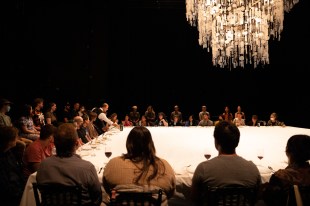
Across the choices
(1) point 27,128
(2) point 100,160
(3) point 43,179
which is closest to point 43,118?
(1) point 27,128

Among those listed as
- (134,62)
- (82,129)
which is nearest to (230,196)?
(82,129)

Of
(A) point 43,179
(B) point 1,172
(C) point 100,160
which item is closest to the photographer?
(A) point 43,179

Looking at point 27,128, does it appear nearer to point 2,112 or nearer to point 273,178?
point 2,112

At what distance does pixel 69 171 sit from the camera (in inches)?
81.9

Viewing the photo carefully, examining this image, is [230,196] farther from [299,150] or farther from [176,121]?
[176,121]

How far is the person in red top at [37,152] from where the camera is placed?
3071 millimetres

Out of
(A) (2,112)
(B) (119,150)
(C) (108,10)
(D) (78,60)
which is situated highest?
(C) (108,10)

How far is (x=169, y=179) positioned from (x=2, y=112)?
443 cm

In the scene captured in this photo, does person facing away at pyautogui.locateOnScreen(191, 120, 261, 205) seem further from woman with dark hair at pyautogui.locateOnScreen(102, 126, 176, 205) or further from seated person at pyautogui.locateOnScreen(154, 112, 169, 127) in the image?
seated person at pyautogui.locateOnScreen(154, 112, 169, 127)

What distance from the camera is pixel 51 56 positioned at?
9.69 m

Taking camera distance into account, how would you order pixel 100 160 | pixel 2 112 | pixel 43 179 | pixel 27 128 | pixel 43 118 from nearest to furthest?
pixel 43 179, pixel 100 160, pixel 2 112, pixel 27 128, pixel 43 118

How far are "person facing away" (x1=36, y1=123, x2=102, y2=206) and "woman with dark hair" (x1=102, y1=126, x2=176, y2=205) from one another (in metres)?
0.16

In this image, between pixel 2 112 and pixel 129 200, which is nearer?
pixel 129 200

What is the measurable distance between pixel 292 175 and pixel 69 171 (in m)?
1.48
